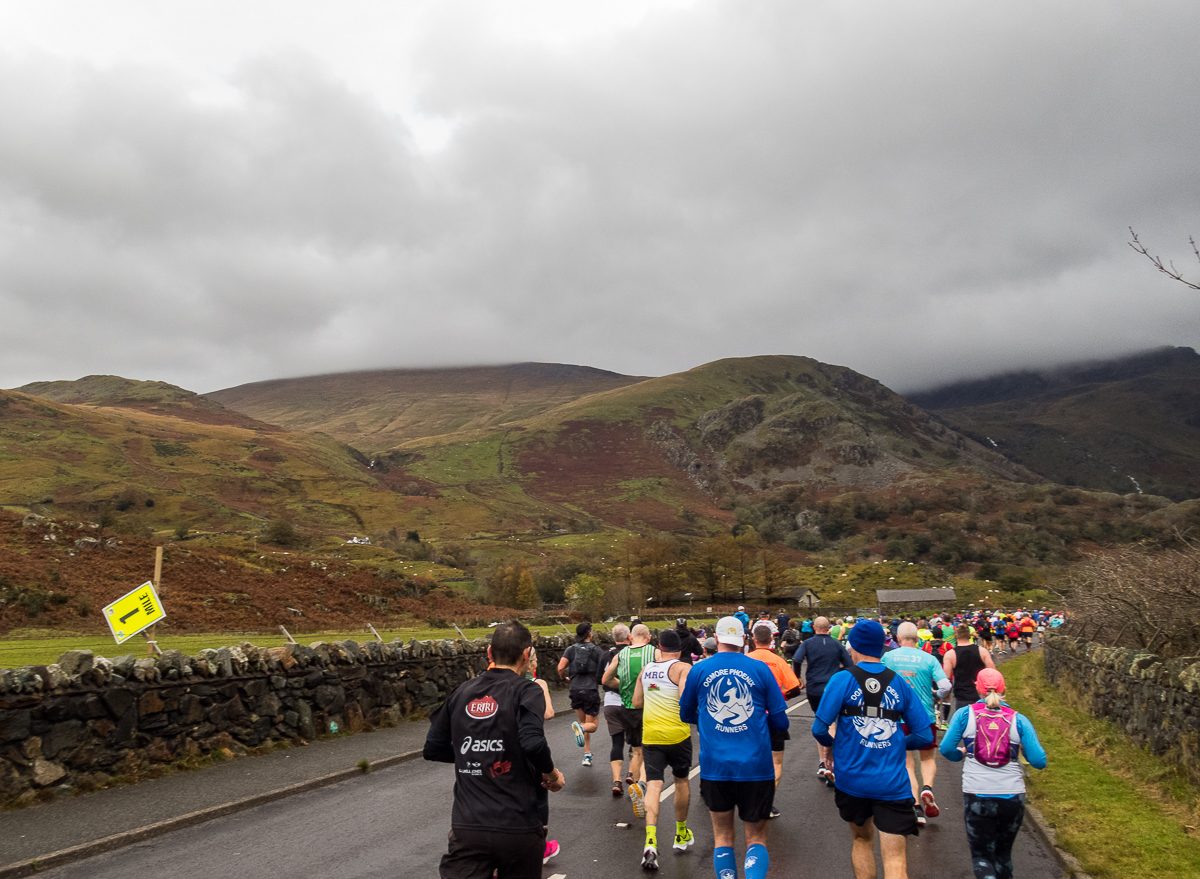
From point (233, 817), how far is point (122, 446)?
186 m

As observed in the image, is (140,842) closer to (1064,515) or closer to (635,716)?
(635,716)

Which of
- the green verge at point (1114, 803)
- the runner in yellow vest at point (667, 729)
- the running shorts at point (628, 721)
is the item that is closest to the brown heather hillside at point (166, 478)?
the running shorts at point (628, 721)

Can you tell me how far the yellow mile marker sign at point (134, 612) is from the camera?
12055 millimetres

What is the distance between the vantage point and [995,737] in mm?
5973

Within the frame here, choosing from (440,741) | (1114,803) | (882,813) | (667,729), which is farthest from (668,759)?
(1114,803)

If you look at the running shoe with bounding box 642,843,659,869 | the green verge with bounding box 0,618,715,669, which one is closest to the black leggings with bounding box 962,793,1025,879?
the running shoe with bounding box 642,843,659,869

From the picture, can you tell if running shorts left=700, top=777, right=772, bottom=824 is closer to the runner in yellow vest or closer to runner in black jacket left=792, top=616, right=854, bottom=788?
the runner in yellow vest

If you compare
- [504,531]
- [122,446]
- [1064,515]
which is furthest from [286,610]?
[1064,515]

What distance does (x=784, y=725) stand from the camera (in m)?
6.10

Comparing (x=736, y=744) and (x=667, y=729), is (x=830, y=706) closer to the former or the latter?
(x=736, y=744)

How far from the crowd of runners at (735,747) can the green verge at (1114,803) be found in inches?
66.4

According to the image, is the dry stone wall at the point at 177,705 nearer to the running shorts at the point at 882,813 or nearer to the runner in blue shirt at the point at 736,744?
the runner in blue shirt at the point at 736,744

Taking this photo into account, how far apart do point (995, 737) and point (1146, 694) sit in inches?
332

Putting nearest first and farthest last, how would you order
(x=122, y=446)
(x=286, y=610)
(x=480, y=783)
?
(x=480, y=783) → (x=286, y=610) → (x=122, y=446)
